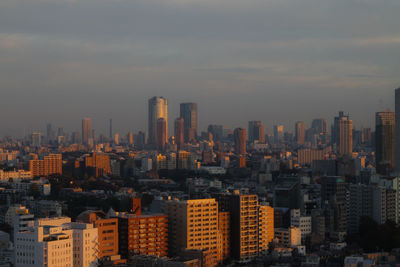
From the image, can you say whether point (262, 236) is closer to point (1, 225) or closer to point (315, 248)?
point (315, 248)

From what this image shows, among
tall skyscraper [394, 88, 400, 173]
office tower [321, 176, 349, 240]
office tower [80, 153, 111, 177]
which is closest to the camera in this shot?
office tower [321, 176, 349, 240]

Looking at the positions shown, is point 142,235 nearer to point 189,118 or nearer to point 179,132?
point 179,132

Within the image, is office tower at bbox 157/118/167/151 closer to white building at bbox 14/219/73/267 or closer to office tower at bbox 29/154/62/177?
office tower at bbox 29/154/62/177

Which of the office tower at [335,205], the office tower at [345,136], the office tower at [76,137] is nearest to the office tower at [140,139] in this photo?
the office tower at [76,137]

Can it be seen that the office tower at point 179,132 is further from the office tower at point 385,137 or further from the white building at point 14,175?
the white building at point 14,175

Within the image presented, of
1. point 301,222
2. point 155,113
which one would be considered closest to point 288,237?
point 301,222

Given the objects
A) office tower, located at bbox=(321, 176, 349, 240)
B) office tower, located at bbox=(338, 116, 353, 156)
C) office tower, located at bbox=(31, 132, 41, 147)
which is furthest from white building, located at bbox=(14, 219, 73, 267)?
office tower, located at bbox=(31, 132, 41, 147)

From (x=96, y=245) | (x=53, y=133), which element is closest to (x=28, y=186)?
(x=96, y=245)

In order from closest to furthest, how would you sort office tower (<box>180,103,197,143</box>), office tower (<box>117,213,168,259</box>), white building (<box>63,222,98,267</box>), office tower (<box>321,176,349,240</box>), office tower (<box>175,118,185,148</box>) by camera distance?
white building (<box>63,222,98,267</box>)
office tower (<box>117,213,168,259</box>)
office tower (<box>321,176,349,240</box>)
office tower (<box>175,118,185,148</box>)
office tower (<box>180,103,197,143</box>)
